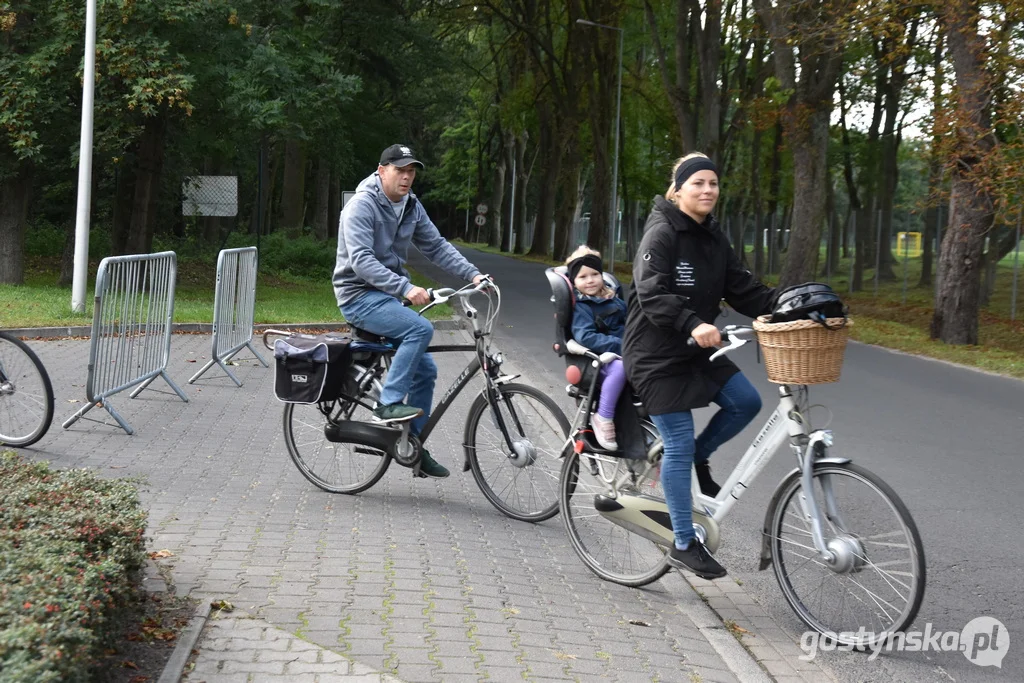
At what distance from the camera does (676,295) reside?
4.89 metres

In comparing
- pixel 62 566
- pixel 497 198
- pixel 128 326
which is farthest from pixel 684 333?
pixel 497 198

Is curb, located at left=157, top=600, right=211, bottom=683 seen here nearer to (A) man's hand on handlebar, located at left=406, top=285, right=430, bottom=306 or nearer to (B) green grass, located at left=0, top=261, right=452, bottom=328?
(A) man's hand on handlebar, located at left=406, top=285, right=430, bottom=306

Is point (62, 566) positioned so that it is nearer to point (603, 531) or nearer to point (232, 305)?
point (603, 531)

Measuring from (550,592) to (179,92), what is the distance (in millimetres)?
16249

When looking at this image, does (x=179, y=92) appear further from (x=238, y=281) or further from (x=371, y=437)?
(x=371, y=437)

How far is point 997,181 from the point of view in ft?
55.9

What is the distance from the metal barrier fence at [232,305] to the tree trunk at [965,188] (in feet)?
32.8

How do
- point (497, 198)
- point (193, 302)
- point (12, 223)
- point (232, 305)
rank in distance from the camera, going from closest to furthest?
point (232, 305) < point (193, 302) < point (12, 223) < point (497, 198)

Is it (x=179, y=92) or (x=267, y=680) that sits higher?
(x=179, y=92)

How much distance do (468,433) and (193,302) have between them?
15049 mm

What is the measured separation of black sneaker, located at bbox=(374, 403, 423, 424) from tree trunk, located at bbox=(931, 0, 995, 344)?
1230 centimetres

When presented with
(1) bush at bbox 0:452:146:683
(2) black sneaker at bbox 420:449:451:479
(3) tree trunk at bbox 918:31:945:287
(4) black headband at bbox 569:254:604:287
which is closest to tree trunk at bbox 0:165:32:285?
(3) tree trunk at bbox 918:31:945:287

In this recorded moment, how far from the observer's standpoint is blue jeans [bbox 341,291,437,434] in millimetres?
6762

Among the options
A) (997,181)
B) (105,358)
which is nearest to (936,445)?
(105,358)
